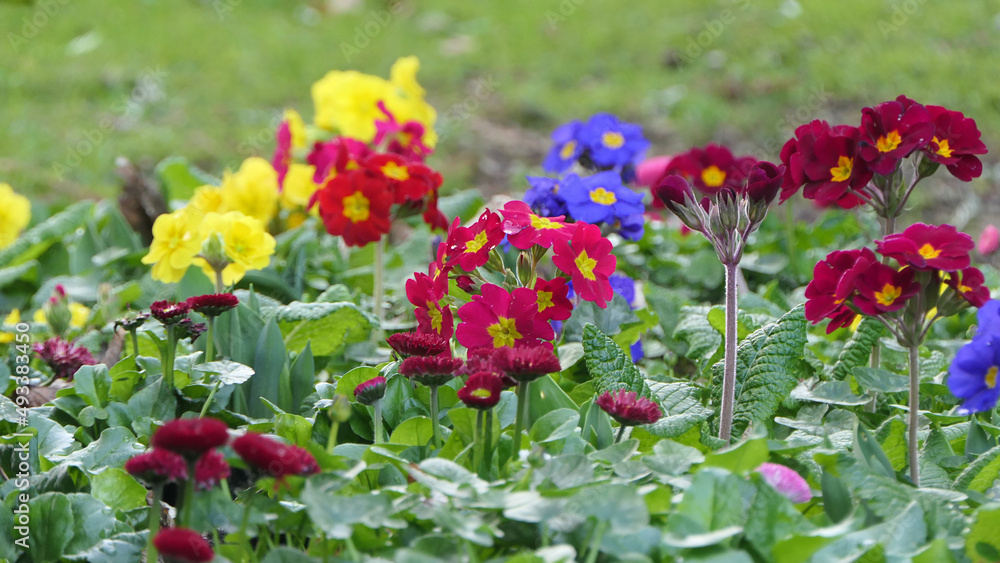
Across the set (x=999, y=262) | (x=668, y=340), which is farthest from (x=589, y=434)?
(x=999, y=262)

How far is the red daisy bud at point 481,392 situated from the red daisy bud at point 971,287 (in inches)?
22.1

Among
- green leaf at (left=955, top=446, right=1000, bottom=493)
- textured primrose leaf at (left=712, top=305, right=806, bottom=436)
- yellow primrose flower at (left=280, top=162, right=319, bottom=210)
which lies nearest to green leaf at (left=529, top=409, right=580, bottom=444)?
textured primrose leaf at (left=712, top=305, right=806, bottom=436)

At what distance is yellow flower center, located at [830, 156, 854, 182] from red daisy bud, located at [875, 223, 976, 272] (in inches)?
10.6

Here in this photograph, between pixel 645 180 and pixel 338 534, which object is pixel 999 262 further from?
pixel 338 534

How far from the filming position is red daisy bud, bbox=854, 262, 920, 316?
110cm

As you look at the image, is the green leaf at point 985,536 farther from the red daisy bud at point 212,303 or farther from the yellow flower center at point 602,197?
the red daisy bud at point 212,303

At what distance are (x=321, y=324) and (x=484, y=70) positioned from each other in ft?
14.8

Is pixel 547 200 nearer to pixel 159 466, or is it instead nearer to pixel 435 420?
pixel 435 420

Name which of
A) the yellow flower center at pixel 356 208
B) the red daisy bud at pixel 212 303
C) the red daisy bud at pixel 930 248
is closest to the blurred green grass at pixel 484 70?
the yellow flower center at pixel 356 208

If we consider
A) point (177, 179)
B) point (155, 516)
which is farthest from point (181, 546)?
point (177, 179)

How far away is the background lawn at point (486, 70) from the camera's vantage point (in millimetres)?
4734

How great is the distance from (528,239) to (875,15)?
209 inches

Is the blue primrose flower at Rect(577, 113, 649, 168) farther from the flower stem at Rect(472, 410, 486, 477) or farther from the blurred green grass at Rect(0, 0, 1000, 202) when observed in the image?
the blurred green grass at Rect(0, 0, 1000, 202)

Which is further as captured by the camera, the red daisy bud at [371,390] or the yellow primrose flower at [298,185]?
the yellow primrose flower at [298,185]
